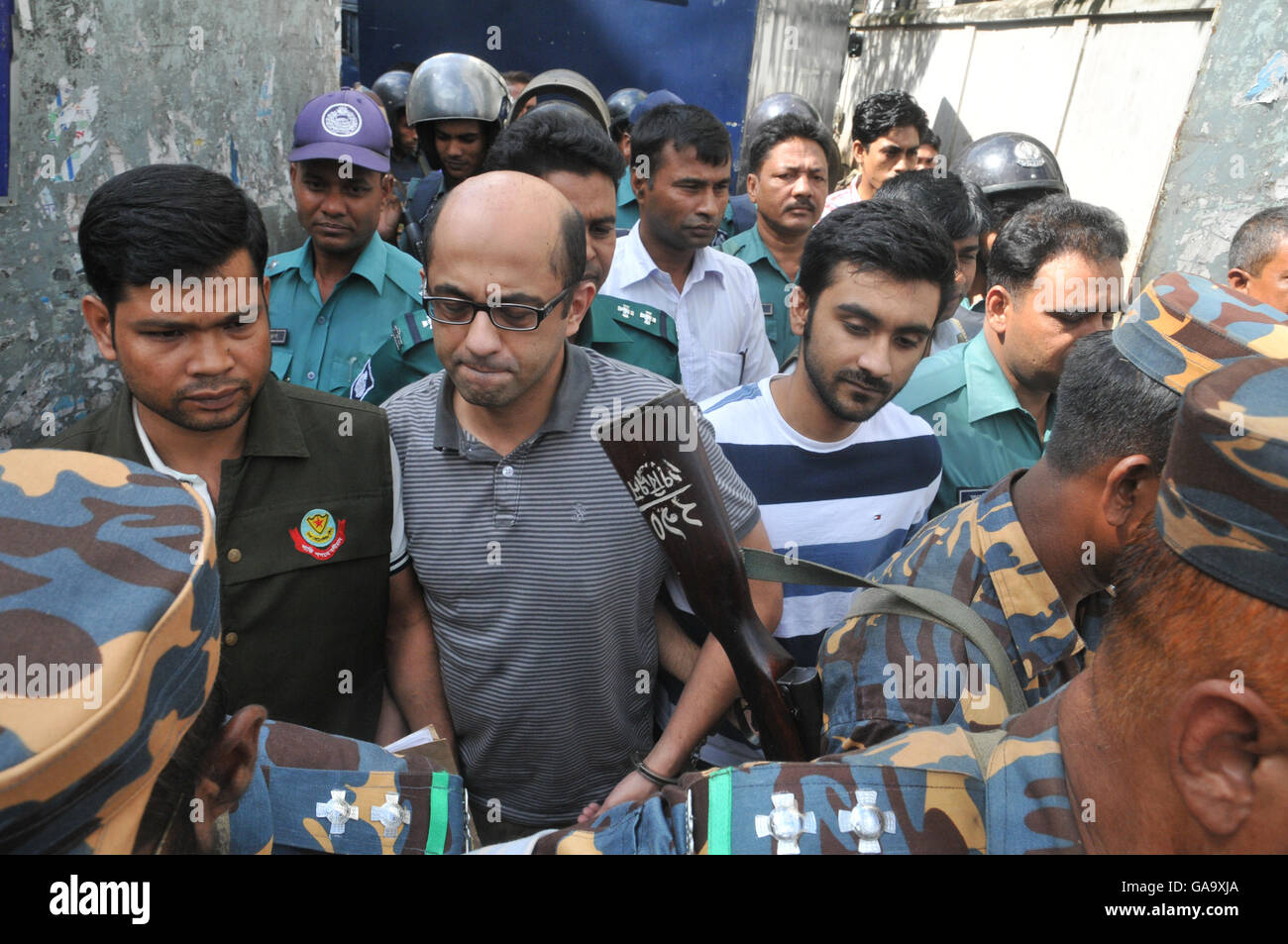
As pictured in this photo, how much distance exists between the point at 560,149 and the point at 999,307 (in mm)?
1445

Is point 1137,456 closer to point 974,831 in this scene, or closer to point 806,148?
point 974,831

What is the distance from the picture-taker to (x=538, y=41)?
31.4 ft

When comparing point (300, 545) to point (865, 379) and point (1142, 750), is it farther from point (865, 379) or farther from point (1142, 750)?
point (1142, 750)

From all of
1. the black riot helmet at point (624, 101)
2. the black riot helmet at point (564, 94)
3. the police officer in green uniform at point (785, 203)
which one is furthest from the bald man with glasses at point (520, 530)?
the black riot helmet at point (624, 101)

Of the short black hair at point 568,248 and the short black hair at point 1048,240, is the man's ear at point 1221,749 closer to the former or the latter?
the short black hair at point 568,248

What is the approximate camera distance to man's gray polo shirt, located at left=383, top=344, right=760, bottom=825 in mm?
1826

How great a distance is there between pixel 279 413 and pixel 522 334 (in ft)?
1.75

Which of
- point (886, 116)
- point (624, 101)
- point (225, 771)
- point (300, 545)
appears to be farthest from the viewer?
point (624, 101)

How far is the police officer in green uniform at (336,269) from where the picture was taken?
3041 millimetres

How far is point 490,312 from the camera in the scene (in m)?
1.78

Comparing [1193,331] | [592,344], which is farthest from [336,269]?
[1193,331]

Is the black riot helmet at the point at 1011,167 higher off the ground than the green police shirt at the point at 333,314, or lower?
higher

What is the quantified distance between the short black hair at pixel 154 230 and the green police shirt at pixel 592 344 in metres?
0.89

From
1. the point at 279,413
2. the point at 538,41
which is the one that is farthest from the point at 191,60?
the point at 538,41
